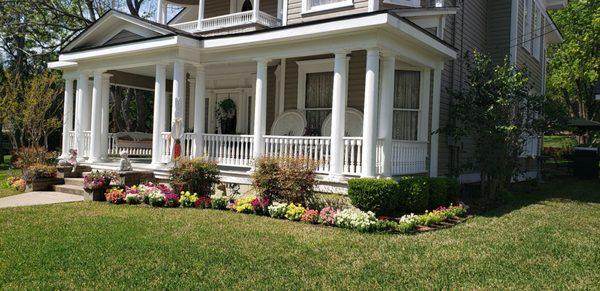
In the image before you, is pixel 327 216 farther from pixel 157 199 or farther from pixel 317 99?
pixel 317 99

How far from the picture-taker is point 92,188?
11258 mm

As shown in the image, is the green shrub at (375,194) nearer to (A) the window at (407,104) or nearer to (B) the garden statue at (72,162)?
(A) the window at (407,104)

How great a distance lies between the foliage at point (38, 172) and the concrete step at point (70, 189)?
0.49 meters

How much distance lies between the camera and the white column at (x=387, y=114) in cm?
1002

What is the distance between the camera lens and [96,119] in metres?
14.2

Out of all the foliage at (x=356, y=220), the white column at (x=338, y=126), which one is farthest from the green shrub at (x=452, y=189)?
the foliage at (x=356, y=220)

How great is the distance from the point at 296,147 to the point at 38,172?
734 cm

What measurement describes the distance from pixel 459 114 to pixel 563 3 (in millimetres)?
12008

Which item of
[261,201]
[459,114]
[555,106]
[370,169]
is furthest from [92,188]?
[555,106]

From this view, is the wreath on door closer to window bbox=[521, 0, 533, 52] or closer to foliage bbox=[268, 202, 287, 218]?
foliage bbox=[268, 202, 287, 218]

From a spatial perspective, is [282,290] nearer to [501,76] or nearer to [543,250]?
[543,250]

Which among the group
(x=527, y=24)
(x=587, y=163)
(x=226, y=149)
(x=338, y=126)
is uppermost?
(x=527, y=24)

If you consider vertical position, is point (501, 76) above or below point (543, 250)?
above

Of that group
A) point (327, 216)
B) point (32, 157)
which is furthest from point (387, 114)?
point (32, 157)
